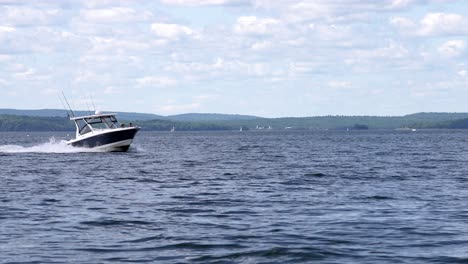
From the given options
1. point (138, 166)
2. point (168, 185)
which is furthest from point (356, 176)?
point (138, 166)

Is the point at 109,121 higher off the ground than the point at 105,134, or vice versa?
the point at 109,121

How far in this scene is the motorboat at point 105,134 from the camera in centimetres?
7338

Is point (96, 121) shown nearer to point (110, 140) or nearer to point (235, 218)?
point (110, 140)

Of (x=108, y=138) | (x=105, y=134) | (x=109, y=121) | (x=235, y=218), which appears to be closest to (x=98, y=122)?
(x=109, y=121)

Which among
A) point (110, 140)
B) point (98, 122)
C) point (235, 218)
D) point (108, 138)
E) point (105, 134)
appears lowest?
point (235, 218)

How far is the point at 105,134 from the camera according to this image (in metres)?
73.3

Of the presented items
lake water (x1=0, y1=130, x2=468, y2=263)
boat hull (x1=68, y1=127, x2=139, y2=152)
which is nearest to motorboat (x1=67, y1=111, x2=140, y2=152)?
boat hull (x1=68, y1=127, x2=139, y2=152)

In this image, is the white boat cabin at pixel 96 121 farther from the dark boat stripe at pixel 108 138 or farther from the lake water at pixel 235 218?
the lake water at pixel 235 218

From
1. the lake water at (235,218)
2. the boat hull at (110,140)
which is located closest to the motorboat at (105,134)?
the boat hull at (110,140)

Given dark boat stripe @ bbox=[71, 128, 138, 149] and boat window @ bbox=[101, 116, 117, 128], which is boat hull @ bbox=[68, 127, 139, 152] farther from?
boat window @ bbox=[101, 116, 117, 128]

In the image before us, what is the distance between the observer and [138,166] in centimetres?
5897

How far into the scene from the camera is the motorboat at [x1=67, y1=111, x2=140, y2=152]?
2889 inches

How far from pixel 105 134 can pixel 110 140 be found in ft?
3.21

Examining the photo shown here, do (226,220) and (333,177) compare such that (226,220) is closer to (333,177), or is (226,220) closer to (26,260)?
(26,260)
